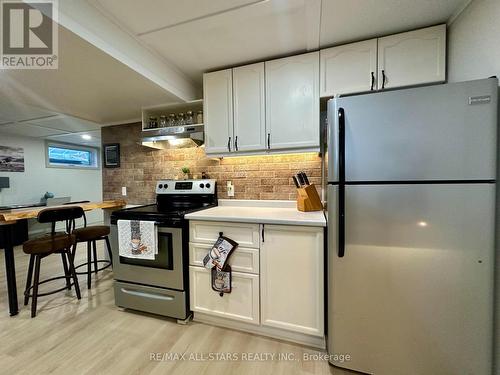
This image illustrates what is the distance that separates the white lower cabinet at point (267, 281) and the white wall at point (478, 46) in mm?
929

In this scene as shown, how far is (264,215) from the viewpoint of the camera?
1.76 meters

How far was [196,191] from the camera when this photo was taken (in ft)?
7.76

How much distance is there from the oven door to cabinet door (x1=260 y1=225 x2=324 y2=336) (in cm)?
71

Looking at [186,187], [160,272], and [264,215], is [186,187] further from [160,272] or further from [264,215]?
[264,215]

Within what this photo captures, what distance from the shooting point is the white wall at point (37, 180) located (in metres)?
4.46

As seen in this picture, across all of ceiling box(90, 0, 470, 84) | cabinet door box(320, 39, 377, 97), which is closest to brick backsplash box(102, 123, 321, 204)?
cabinet door box(320, 39, 377, 97)

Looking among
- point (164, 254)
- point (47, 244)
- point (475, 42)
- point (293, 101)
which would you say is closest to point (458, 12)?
point (475, 42)

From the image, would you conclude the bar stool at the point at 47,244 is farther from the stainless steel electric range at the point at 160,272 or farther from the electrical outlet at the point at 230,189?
the electrical outlet at the point at 230,189

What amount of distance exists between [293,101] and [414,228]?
1.31 metres

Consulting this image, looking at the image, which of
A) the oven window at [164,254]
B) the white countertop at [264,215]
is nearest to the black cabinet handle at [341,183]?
the white countertop at [264,215]

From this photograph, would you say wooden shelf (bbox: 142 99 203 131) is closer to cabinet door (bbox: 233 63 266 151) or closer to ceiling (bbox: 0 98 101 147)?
cabinet door (bbox: 233 63 266 151)

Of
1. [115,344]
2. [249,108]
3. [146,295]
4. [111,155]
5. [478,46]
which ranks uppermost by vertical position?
[478,46]

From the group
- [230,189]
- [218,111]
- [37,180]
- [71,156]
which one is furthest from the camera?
[71,156]

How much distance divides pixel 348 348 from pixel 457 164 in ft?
4.04
